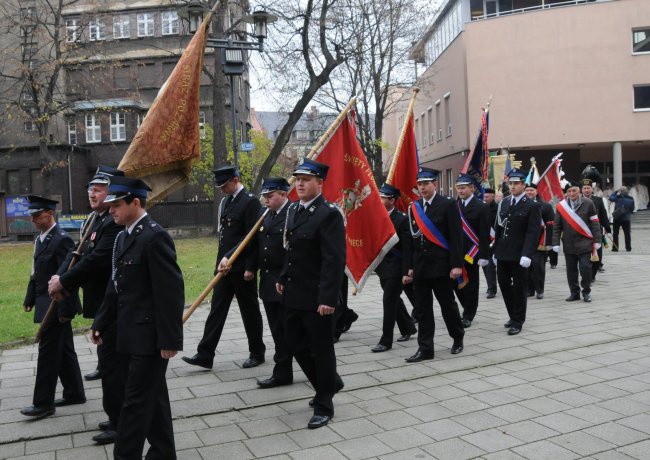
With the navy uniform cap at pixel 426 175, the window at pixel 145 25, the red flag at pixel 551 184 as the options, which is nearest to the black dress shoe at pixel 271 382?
the navy uniform cap at pixel 426 175

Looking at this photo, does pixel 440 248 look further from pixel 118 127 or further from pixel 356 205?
pixel 118 127

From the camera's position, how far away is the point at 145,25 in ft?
146

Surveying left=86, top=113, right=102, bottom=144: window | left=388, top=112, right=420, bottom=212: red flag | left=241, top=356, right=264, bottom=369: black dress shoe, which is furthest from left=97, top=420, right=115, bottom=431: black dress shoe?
left=86, top=113, right=102, bottom=144: window

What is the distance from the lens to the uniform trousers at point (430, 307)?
24.4 feet

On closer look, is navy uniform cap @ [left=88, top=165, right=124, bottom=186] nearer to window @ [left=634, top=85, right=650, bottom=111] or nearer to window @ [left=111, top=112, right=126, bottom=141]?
window @ [left=634, top=85, right=650, bottom=111]

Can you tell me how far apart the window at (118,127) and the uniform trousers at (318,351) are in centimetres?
4072

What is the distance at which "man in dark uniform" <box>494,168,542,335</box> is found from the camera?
8.88 meters

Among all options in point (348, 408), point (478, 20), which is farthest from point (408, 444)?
point (478, 20)

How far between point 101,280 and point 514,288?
5.73 metres

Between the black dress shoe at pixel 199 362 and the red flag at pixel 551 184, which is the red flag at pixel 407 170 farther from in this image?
the red flag at pixel 551 184

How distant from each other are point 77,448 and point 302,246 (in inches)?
92.0

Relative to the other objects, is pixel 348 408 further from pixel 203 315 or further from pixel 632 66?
pixel 632 66

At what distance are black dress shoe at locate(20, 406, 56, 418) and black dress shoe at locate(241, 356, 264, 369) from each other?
2181 mm

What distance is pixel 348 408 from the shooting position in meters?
5.76
